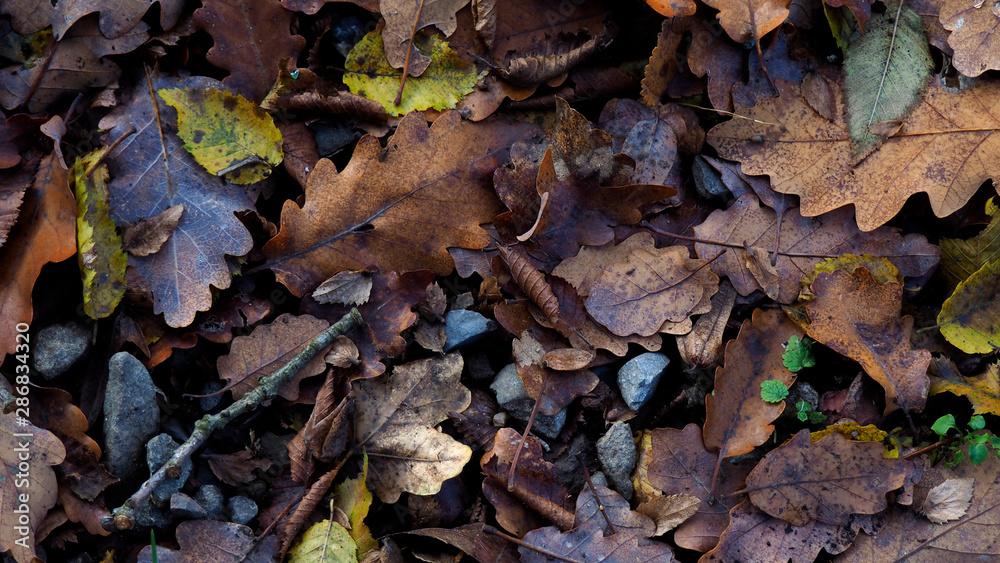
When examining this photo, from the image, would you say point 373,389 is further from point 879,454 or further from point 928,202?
point 928,202

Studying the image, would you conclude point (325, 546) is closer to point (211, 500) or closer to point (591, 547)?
point (211, 500)

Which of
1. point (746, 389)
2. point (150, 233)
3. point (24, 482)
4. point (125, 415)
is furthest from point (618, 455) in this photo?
point (24, 482)

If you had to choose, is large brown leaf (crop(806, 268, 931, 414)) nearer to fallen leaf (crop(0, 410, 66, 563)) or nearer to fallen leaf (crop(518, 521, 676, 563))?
fallen leaf (crop(518, 521, 676, 563))

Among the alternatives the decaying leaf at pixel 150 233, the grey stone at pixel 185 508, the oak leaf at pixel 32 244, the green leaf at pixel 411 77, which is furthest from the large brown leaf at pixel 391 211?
the grey stone at pixel 185 508

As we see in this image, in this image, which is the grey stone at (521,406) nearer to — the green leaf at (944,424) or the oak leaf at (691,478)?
the oak leaf at (691,478)

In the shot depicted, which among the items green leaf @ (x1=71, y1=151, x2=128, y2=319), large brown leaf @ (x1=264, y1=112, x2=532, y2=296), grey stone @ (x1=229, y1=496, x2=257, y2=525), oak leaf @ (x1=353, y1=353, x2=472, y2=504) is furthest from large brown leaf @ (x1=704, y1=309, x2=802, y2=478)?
green leaf @ (x1=71, y1=151, x2=128, y2=319)

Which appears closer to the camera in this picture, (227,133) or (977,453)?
(977,453)

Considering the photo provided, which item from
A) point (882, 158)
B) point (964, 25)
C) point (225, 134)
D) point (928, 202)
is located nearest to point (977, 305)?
point (928, 202)
